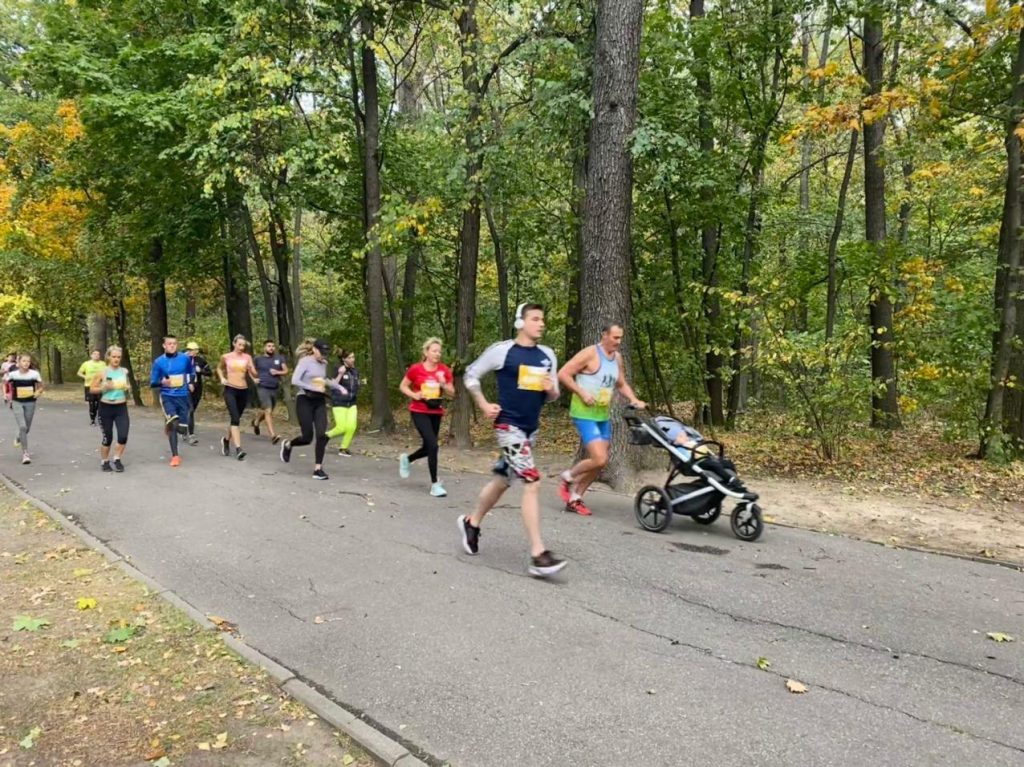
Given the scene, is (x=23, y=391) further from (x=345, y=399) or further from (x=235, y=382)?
(x=345, y=399)

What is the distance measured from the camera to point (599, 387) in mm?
7125

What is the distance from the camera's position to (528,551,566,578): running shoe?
548cm

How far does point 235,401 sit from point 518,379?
8.31 m

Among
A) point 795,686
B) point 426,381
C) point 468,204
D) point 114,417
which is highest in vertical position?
point 468,204

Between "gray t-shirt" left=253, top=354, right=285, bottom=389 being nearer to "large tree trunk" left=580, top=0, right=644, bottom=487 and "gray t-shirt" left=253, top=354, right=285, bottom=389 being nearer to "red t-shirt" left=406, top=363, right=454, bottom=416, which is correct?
"red t-shirt" left=406, top=363, right=454, bottom=416

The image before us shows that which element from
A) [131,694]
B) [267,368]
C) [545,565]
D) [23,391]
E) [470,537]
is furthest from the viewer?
[267,368]

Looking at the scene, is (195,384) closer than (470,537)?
No

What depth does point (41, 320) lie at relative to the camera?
35.8 metres

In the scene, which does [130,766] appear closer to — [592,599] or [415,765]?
[415,765]

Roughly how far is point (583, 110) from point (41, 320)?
1393 inches

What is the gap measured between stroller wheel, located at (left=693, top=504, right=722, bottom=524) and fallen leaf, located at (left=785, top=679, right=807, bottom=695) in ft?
10.1

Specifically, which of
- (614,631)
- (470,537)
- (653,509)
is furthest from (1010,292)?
(614,631)

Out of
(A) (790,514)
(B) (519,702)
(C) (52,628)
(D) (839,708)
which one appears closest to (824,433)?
(A) (790,514)

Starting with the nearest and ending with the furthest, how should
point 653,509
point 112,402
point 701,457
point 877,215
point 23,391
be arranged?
point 701,457
point 653,509
point 112,402
point 23,391
point 877,215
